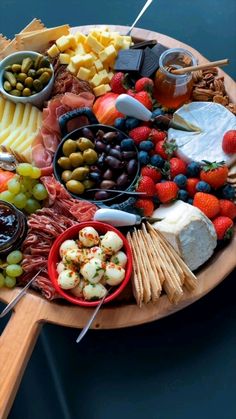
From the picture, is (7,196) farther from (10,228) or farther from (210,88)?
(210,88)

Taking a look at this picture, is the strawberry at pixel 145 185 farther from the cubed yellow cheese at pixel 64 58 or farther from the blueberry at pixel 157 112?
the cubed yellow cheese at pixel 64 58

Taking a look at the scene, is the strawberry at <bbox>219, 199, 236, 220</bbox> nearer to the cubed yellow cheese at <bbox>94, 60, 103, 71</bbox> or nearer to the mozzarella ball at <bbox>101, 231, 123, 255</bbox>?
the mozzarella ball at <bbox>101, 231, 123, 255</bbox>

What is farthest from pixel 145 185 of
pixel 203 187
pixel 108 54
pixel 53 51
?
pixel 53 51

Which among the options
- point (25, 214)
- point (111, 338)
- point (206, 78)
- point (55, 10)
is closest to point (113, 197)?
point (25, 214)

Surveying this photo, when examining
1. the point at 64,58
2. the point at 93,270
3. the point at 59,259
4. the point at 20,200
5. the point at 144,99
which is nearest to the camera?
the point at 93,270

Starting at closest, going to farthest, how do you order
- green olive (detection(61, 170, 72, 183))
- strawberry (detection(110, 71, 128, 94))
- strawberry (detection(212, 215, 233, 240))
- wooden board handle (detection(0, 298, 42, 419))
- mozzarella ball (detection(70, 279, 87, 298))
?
wooden board handle (detection(0, 298, 42, 419)), mozzarella ball (detection(70, 279, 87, 298)), strawberry (detection(212, 215, 233, 240)), green olive (detection(61, 170, 72, 183)), strawberry (detection(110, 71, 128, 94))

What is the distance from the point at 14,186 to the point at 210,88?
2.17 feet

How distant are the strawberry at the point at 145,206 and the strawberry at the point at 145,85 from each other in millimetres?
370

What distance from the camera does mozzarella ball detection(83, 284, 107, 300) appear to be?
1177mm

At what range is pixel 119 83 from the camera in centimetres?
153

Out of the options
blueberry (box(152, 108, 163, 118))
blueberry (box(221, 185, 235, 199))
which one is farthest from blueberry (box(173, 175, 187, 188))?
blueberry (box(152, 108, 163, 118))

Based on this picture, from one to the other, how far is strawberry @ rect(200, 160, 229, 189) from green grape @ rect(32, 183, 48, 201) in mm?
432

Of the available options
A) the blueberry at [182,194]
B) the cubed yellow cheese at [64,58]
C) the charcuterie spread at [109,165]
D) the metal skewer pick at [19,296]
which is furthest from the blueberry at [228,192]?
the cubed yellow cheese at [64,58]

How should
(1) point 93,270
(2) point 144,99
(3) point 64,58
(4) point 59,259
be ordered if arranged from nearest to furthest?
A: (1) point 93,270
(4) point 59,259
(2) point 144,99
(3) point 64,58
